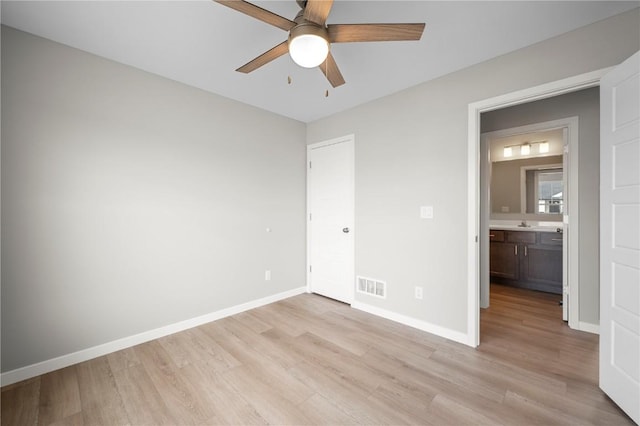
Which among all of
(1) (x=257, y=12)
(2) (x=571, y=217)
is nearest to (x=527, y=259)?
(2) (x=571, y=217)

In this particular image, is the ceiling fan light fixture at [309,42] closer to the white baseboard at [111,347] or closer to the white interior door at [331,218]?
the white interior door at [331,218]

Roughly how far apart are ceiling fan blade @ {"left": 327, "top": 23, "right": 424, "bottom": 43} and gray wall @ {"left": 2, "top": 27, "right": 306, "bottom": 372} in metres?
2.00

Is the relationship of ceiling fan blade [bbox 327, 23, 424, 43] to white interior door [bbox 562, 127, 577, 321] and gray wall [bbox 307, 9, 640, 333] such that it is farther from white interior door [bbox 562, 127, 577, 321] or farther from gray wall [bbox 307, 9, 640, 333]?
white interior door [bbox 562, 127, 577, 321]

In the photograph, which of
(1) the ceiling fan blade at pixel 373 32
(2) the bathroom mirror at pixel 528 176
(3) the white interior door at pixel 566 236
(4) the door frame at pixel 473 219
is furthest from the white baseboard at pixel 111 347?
(2) the bathroom mirror at pixel 528 176

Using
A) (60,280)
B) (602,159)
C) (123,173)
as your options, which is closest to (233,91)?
(123,173)

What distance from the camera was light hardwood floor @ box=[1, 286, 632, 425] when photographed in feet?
5.37

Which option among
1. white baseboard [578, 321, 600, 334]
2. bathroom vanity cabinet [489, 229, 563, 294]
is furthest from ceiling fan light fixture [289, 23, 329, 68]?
bathroom vanity cabinet [489, 229, 563, 294]

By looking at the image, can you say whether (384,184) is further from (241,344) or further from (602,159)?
(241,344)

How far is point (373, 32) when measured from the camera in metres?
1.46

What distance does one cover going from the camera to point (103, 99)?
Result: 2326mm

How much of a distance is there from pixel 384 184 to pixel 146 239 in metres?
2.55

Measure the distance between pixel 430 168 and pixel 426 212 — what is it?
46 centimetres

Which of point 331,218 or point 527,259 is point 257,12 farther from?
point 527,259

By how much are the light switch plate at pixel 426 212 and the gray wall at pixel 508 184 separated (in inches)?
121
